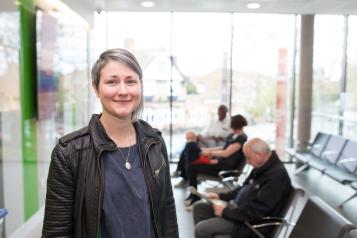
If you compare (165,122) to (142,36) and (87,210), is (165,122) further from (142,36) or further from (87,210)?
(87,210)

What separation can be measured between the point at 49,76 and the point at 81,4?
220 cm

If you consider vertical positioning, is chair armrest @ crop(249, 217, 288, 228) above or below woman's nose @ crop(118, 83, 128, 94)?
below

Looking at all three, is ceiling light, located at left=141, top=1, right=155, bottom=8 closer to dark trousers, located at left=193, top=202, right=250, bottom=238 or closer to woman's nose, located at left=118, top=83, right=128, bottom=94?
dark trousers, located at left=193, top=202, right=250, bottom=238

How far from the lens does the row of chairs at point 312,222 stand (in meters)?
1.66

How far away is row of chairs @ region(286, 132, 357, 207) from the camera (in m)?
4.88

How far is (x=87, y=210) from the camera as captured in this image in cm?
108

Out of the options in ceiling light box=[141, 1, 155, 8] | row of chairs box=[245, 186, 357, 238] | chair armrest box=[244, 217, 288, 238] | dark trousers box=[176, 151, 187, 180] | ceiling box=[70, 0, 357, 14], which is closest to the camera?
row of chairs box=[245, 186, 357, 238]

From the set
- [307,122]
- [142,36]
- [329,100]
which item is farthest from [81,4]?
[329,100]

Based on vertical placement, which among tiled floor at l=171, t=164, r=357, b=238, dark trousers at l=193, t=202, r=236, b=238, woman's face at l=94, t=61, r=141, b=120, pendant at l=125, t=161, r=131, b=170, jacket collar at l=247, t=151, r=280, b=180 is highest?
woman's face at l=94, t=61, r=141, b=120

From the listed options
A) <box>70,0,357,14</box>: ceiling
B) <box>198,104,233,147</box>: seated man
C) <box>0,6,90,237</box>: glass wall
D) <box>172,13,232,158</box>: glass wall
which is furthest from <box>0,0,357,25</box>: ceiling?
<box>198,104,233,147</box>: seated man

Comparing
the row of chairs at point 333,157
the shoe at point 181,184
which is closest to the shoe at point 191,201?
the shoe at point 181,184

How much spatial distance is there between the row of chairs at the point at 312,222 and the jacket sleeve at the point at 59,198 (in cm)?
120

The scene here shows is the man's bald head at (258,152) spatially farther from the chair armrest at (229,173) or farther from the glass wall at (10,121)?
the glass wall at (10,121)

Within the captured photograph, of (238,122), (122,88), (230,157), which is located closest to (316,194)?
(230,157)
